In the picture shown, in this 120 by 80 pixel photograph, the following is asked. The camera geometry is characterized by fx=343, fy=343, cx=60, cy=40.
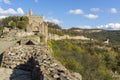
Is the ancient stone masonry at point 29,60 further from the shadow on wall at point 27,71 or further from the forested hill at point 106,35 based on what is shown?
the forested hill at point 106,35

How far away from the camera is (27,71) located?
1056cm

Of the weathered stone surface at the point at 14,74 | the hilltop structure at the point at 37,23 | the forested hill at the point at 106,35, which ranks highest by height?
the hilltop structure at the point at 37,23

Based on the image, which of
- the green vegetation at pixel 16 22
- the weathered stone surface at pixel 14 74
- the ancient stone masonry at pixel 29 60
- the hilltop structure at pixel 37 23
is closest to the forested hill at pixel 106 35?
the hilltop structure at pixel 37 23

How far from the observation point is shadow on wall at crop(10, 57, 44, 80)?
8819 mm

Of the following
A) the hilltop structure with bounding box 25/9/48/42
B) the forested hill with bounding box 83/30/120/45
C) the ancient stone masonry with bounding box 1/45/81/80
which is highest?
the hilltop structure with bounding box 25/9/48/42

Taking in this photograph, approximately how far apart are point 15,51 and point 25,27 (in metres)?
37.9

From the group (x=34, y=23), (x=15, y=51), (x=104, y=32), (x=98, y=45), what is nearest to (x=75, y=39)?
(x=98, y=45)

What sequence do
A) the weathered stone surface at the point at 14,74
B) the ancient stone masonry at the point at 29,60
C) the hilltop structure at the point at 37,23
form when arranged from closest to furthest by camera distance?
1. the ancient stone masonry at the point at 29,60
2. the weathered stone surface at the point at 14,74
3. the hilltop structure at the point at 37,23

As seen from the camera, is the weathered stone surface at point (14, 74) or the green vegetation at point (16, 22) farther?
the green vegetation at point (16, 22)

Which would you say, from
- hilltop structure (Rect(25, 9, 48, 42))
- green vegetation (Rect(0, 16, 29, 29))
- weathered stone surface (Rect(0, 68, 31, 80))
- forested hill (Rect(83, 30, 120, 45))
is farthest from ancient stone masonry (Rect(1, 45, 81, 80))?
forested hill (Rect(83, 30, 120, 45))

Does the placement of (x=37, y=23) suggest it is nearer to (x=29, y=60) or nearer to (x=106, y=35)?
(x=29, y=60)

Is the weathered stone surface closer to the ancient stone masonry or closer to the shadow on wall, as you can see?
the shadow on wall

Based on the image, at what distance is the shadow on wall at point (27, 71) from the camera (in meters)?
8.82

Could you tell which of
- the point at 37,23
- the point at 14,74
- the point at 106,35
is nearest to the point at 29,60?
the point at 14,74
